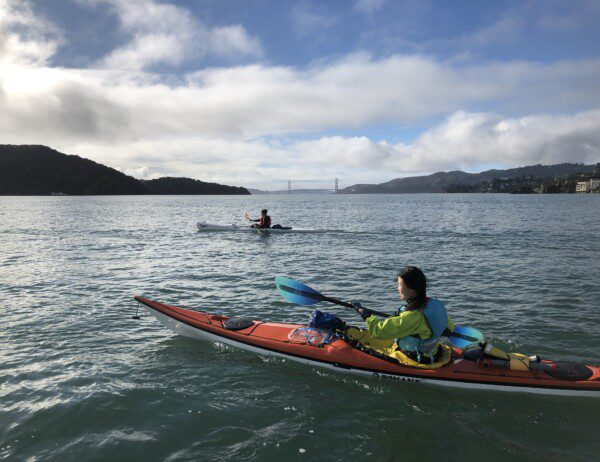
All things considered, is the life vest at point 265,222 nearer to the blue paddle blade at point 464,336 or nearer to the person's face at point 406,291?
the blue paddle blade at point 464,336

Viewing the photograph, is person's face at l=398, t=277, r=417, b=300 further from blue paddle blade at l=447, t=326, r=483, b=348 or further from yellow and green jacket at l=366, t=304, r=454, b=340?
blue paddle blade at l=447, t=326, r=483, b=348

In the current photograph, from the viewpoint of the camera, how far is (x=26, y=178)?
16038 cm

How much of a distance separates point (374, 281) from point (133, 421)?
9800 millimetres

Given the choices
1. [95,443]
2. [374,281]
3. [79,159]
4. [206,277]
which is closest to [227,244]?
[206,277]

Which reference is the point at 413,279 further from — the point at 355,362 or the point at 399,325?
the point at 355,362

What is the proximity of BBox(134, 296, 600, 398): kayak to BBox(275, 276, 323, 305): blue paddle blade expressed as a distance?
52 cm

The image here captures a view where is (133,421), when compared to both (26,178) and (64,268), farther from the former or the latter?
(26,178)

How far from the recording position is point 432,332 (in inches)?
247

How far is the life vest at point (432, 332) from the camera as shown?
618cm

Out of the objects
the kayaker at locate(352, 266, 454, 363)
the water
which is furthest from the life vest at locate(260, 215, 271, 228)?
the kayaker at locate(352, 266, 454, 363)

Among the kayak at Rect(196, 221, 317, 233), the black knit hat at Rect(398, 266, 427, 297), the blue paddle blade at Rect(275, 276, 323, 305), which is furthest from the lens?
the kayak at Rect(196, 221, 317, 233)

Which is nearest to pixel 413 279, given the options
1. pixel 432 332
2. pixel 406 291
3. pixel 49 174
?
pixel 406 291

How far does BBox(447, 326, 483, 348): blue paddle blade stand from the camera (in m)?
6.77

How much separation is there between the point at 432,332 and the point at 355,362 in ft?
4.85
